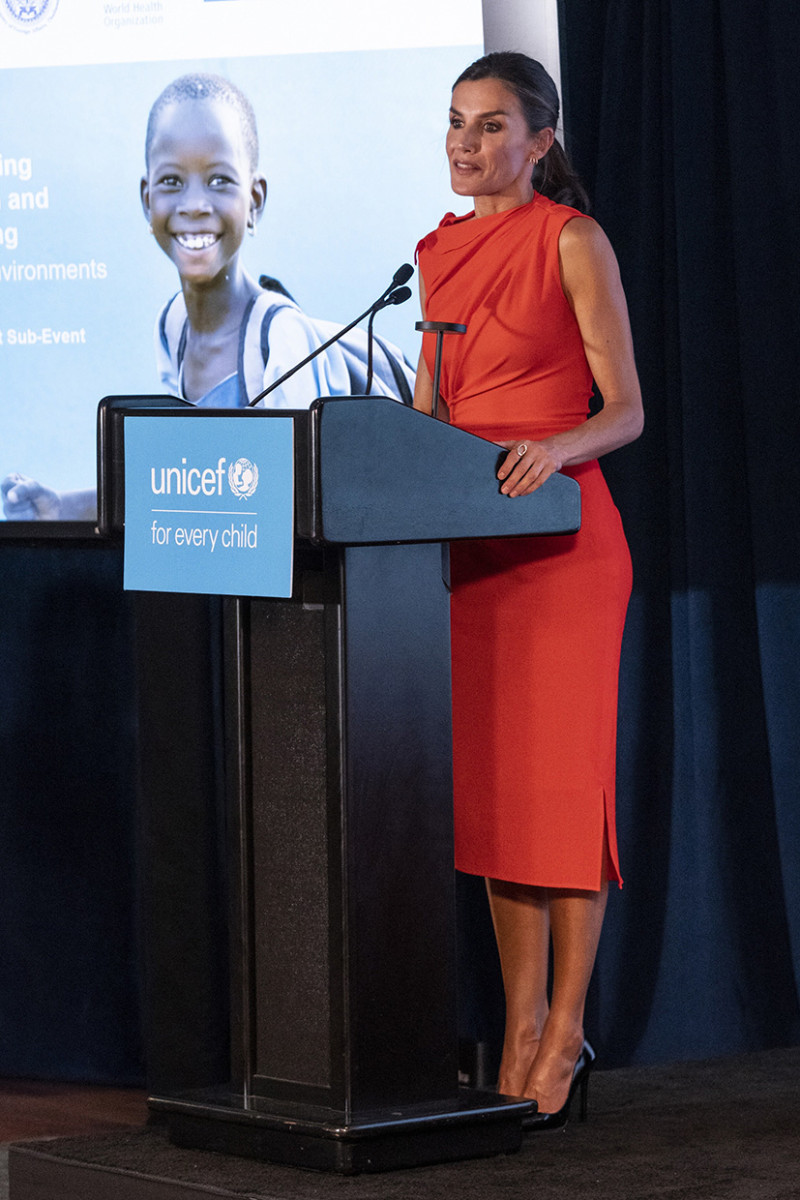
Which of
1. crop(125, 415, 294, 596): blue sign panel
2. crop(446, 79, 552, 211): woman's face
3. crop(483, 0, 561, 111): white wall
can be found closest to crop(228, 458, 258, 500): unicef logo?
crop(125, 415, 294, 596): blue sign panel

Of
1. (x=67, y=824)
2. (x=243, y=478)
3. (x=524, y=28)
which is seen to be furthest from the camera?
(x=67, y=824)

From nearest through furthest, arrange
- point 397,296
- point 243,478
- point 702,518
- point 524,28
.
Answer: point 243,478 < point 397,296 < point 524,28 < point 702,518

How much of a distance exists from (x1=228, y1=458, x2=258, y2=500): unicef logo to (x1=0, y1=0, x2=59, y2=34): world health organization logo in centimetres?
160

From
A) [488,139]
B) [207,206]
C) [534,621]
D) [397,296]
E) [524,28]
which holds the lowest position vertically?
[534,621]

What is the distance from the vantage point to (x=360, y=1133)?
5.73 feet

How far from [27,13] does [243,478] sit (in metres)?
1.63

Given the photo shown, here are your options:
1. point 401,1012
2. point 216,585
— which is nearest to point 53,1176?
point 401,1012

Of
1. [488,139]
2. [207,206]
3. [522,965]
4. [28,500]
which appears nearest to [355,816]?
[522,965]

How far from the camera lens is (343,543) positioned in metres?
1.71

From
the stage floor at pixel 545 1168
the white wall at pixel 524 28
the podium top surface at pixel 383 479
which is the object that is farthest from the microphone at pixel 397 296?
the white wall at pixel 524 28

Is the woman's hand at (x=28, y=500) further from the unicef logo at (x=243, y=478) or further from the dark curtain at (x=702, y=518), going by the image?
the unicef logo at (x=243, y=478)

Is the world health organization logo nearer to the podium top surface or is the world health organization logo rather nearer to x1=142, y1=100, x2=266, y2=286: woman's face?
x1=142, y1=100, x2=266, y2=286: woman's face

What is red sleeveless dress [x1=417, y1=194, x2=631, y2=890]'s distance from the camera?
214 centimetres

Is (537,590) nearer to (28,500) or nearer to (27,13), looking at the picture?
Result: (28,500)
